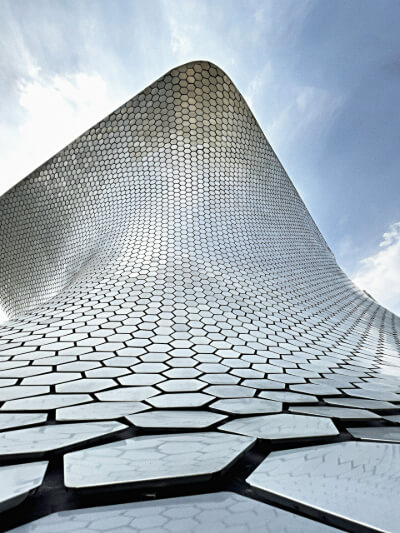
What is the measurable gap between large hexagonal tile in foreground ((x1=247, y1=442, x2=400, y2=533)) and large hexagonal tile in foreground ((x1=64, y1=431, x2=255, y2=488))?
68 millimetres

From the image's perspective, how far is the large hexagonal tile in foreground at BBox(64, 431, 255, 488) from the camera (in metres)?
0.40

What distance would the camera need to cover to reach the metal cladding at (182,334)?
40cm

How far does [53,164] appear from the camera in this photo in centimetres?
538

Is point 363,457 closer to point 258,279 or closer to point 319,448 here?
point 319,448

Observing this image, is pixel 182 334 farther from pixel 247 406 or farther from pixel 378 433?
pixel 378 433

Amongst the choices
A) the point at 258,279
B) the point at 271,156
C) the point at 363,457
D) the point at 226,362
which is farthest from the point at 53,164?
the point at 363,457

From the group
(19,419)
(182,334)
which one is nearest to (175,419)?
(19,419)

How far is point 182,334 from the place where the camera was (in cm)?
180

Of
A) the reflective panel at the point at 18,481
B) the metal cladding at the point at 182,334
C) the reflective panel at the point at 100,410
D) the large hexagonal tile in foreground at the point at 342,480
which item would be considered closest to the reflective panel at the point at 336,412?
the metal cladding at the point at 182,334

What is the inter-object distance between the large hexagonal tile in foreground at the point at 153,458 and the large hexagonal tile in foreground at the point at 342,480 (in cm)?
7

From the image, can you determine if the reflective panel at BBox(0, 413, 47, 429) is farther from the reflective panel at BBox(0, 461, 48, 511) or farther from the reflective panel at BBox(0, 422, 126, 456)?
the reflective panel at BBox(0, 461, 48, 511)

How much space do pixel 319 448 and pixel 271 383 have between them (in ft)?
2.28

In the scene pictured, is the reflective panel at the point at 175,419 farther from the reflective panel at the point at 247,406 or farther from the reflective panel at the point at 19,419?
the reflective panel at the point at 19,419

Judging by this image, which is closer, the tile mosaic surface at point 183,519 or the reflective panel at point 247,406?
the tile mosaic surface at point 183,519
